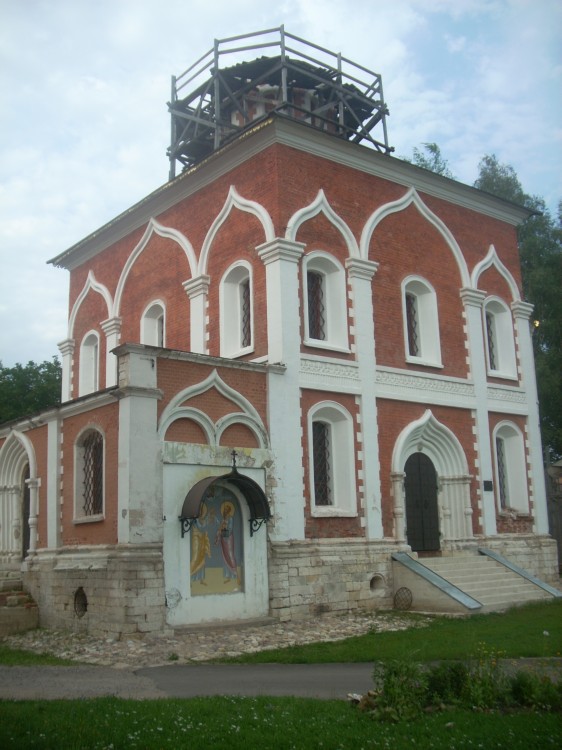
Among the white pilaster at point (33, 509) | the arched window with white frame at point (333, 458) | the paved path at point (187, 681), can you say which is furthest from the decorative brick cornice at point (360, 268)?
the paved path at point (187, 681)

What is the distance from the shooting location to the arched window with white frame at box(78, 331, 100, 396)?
23.0 metres

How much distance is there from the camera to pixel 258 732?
6832 millimetres

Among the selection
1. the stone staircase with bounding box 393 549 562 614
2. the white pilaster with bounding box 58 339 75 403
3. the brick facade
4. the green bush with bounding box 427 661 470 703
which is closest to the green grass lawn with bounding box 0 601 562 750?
the green bush with bounding box 427 661 470 703

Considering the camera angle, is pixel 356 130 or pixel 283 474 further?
pixel 356 130

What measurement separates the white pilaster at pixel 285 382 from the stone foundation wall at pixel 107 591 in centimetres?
275

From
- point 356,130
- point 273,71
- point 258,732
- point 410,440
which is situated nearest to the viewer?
point 258,732

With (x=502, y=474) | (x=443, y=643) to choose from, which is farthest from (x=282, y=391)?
(x=502, y=474)

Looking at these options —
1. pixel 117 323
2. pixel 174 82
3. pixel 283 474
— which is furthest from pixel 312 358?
pixel 174 82

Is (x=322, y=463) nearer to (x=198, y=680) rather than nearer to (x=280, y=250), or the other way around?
(x=280, y=250)

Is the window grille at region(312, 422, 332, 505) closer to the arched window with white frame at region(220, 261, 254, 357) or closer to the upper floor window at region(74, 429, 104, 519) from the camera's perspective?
the arched window with white frame at region(220, 261, 254, 357)

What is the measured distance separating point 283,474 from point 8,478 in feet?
21.5

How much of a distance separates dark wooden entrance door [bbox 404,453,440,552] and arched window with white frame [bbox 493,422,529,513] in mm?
2241

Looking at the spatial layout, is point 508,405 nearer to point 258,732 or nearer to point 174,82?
point 174,82

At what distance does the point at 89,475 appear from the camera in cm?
1581
